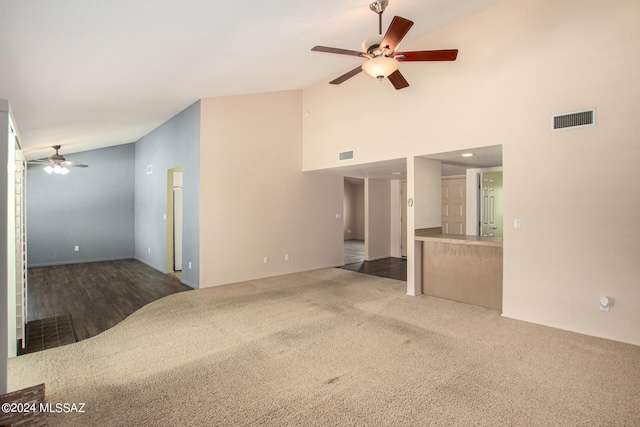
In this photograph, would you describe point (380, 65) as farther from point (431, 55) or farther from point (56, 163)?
point (56, 163)

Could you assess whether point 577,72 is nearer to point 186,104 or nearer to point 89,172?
point 186,104

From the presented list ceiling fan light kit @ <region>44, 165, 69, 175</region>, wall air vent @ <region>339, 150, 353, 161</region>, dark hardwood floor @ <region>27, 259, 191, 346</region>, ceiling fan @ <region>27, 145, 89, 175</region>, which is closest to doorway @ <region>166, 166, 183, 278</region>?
dark hardwood floor @ <region>27, 259, 191, 346</region>

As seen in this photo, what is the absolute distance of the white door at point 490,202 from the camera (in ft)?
21.0

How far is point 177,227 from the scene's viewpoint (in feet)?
22.9

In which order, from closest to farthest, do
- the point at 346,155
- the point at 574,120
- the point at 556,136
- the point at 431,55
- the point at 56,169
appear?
the point at 431,55 → the point at 574,120 → the point at 556,136 → the point at 346,155 → the point at 56,169

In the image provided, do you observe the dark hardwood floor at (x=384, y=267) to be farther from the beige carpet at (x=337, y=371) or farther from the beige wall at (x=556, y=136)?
the beige wall at (x=556, y=136)

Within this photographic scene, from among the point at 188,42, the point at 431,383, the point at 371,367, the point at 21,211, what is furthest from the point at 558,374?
the point at 21,211

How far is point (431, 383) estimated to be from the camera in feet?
8.50

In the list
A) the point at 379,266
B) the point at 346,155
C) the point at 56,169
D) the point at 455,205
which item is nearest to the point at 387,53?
the point at 346,155

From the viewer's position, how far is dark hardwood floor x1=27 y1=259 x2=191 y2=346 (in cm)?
435

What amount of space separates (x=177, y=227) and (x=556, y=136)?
656 cm

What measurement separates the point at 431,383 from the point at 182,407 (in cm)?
183

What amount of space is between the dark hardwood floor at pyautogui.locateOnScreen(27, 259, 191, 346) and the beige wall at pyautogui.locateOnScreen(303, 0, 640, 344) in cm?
481

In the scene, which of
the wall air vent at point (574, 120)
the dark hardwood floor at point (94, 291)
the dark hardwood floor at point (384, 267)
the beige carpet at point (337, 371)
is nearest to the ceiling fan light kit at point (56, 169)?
the dark hardwood floor at point (94, 291)
